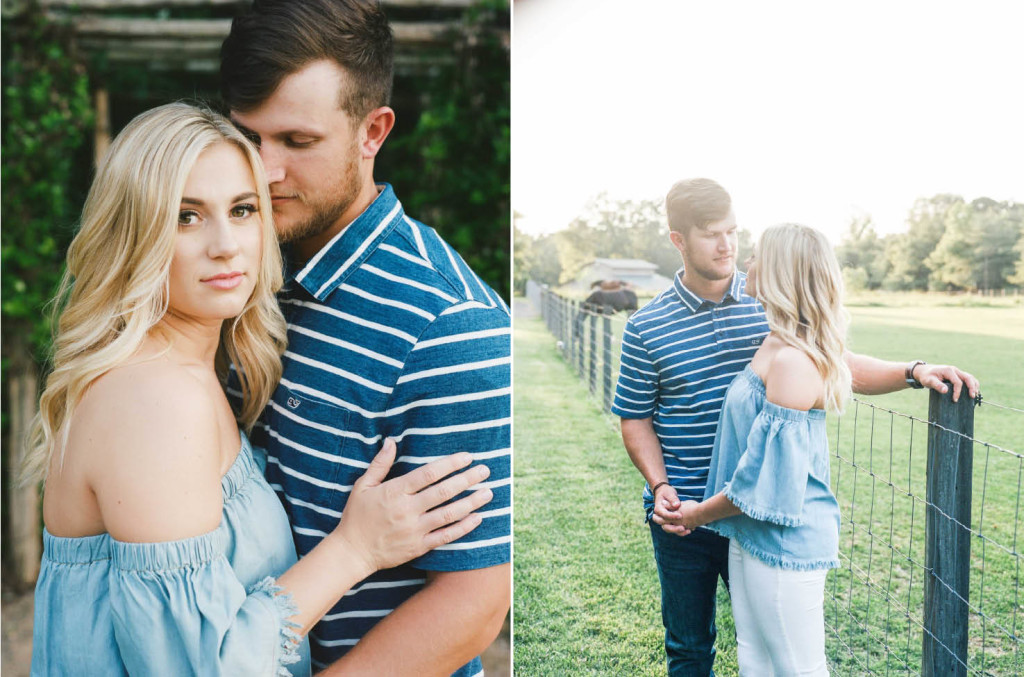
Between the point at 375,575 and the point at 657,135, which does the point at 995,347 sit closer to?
the point at 657,135

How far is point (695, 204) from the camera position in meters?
2.32

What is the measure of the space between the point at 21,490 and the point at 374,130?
1.88 meters

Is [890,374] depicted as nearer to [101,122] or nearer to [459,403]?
[459,403]

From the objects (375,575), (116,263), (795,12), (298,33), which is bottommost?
(375,575)

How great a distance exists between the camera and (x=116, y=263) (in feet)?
6.35

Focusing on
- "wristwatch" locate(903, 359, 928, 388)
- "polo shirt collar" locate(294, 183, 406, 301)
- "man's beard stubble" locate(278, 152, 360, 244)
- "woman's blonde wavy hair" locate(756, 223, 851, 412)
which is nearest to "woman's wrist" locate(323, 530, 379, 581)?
"polo shirt collar" locate(294, 183, 406, 301)

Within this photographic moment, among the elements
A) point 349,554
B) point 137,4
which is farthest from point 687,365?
point 137,4

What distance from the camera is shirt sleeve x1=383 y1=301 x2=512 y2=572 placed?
74.7 inches

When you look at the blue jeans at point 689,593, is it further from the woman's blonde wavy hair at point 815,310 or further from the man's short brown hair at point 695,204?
the man's short brown hair at point 695,204

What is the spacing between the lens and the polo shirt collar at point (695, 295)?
2199 mm

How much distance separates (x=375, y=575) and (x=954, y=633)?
1.59 m

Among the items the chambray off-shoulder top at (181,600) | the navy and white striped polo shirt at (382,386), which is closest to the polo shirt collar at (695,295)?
the navy and white striped polo shirt at (382,386)

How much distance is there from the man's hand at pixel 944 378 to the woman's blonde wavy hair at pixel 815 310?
188mm

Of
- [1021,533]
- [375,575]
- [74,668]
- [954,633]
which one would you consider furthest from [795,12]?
[74,668]
